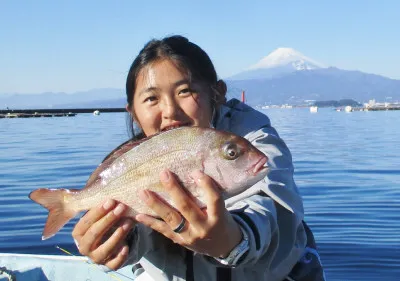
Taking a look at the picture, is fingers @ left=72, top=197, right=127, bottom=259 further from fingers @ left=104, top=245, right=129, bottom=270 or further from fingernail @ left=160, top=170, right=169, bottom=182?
fingernail @ left=160, top=170, right=169, bottom=182

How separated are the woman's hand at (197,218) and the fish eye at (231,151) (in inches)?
6.8

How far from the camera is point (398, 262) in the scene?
8.61 m

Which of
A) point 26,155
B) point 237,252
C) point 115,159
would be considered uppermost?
point 115,159

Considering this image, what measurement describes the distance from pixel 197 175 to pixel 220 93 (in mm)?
1268

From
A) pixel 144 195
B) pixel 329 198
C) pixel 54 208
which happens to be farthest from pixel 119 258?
pixel 329 198

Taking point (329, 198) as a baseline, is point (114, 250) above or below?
above

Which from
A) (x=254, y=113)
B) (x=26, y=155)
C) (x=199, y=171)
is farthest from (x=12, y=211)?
(x=26, y=155)

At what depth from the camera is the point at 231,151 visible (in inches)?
100

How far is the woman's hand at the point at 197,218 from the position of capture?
237 centimetres

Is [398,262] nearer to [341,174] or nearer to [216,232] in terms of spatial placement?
[216,232]

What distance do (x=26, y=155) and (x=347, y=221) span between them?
17.2m

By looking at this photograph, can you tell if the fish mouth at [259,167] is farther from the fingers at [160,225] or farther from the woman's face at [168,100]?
the woman's face at [168,100]

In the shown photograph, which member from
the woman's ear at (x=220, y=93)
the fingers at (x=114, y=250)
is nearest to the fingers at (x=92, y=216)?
the fingers at (x=114, y=250)

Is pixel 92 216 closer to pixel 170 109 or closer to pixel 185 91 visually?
pixel 170 109
